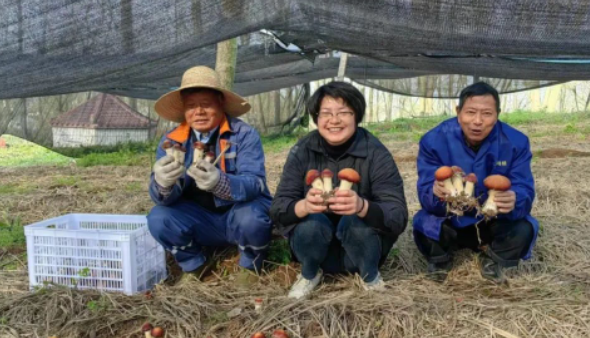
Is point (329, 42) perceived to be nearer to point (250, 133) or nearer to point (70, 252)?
point (250, 133)

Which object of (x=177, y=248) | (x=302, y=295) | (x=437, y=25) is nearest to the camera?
(x=437, y=25)

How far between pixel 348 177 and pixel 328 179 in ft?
0.37

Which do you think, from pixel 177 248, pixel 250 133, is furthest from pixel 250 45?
pixel 177 248

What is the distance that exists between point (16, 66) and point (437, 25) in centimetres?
197

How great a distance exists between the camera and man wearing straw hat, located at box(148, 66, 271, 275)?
298 cm

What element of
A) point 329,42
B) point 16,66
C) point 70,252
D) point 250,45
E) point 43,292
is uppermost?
point 250,45

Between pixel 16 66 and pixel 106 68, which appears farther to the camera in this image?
pixel 106 68

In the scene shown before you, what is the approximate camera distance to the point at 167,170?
276cm

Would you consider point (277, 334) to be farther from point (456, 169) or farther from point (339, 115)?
point (456, 169)

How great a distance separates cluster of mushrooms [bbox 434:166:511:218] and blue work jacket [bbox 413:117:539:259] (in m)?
0.13

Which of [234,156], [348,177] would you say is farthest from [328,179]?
[234,156]

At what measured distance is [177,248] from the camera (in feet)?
10.2

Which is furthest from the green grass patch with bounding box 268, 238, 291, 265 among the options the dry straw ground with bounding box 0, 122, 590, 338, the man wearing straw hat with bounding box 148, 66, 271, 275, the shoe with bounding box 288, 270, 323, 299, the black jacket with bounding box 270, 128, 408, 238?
the black jacket with bounding box 270, 128, 408, 238

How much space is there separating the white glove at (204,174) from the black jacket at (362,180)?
0.36m
